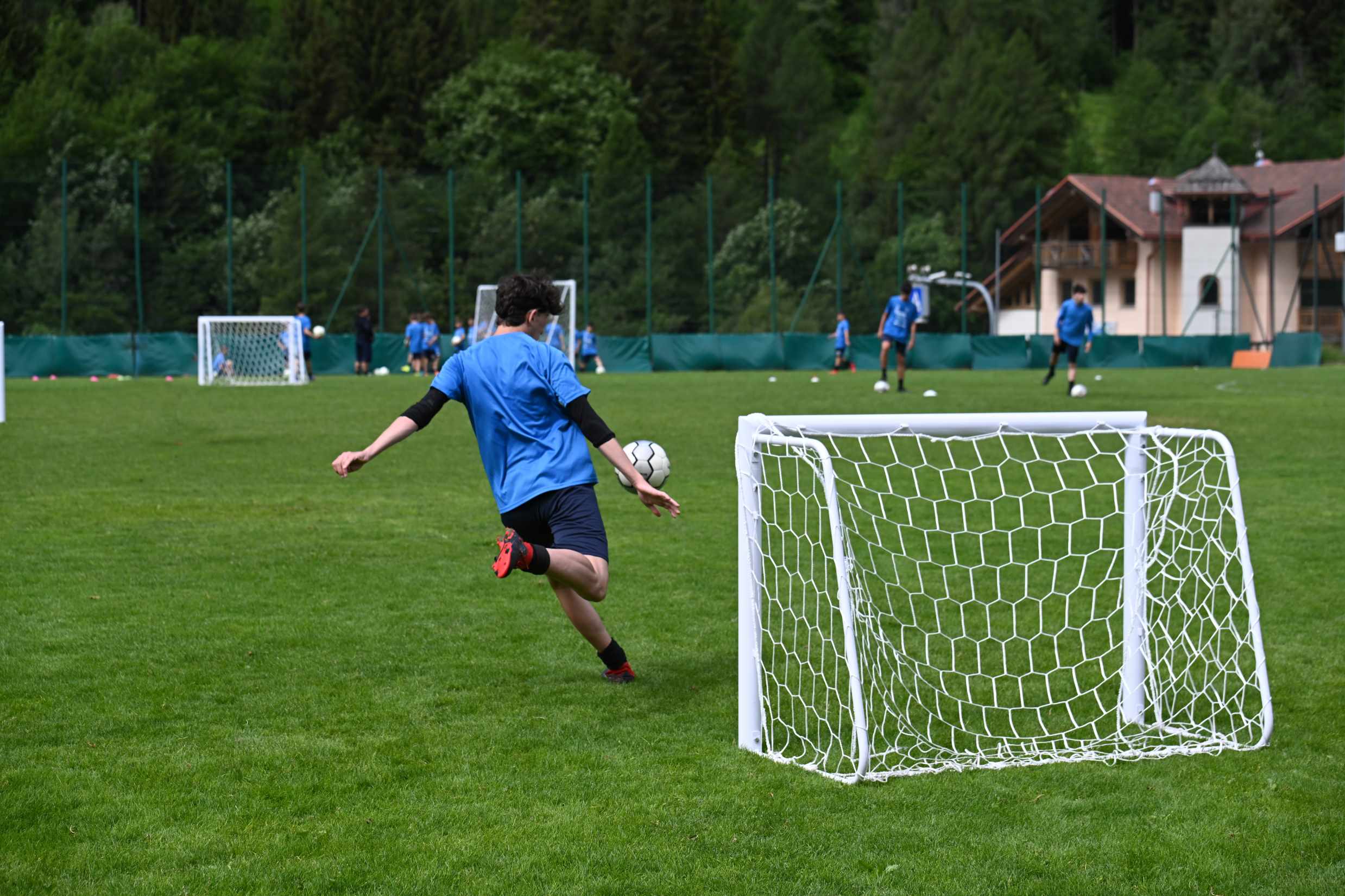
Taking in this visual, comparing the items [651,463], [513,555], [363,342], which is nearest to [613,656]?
[651,463]

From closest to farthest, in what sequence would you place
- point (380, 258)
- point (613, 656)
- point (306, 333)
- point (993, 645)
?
point (613, 656), point (993, 645), point (306, 333), point (380, 258)

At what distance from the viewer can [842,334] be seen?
129 feet

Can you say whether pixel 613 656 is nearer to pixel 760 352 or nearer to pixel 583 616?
pixel 583 616

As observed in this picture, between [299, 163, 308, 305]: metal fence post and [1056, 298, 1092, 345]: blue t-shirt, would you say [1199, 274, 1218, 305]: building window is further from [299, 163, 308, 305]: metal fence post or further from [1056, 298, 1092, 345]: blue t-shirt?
[1056, 298, 1092, 345]: blue t-shirt

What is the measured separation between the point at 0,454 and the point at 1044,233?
5509 cm

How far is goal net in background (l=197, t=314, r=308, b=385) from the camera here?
110 ft

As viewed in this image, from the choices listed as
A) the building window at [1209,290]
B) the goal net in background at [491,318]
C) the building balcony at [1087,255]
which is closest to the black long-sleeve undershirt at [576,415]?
the goal net in background at [491,318]

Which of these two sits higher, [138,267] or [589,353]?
[138,267]

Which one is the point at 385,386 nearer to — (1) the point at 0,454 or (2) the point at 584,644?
(1) the point at 0,454

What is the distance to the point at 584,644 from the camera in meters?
6.89

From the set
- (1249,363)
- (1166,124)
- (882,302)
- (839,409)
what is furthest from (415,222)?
(1166,124)

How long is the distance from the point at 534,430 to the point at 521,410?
0.09 meters

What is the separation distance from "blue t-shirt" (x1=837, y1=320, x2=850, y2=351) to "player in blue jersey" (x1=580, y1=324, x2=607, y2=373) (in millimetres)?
6227

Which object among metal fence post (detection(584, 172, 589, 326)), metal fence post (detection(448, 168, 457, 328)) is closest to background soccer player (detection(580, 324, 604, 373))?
metal fence post (detection(584, 172, 589, 326))
